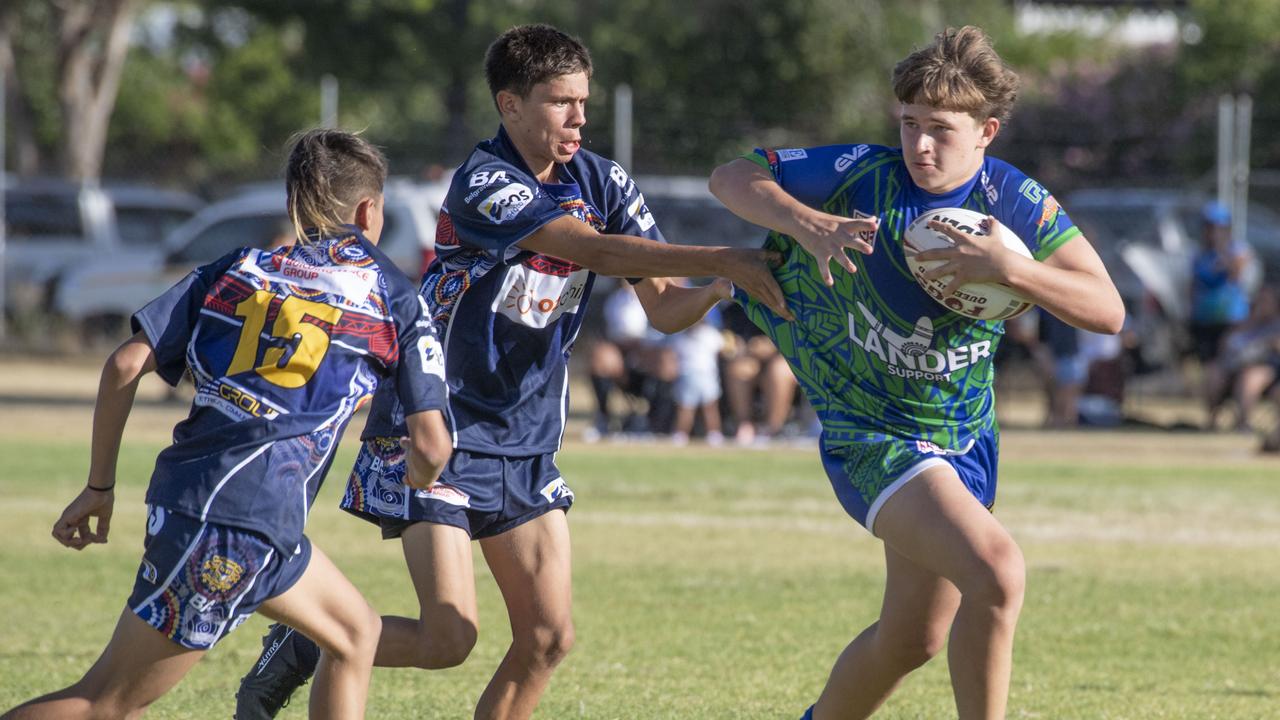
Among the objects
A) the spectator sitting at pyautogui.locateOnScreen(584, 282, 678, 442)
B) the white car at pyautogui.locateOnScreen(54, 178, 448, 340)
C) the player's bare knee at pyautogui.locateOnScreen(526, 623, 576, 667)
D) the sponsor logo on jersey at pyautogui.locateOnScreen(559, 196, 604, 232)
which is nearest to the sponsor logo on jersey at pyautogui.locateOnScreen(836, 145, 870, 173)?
the sponsor logo on jersey at pyautogui.locateOnScreen(559, 196, 604, 232)

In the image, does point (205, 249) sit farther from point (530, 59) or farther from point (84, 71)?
point (530, 59)

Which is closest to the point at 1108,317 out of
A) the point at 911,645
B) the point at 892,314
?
the point at 892,314

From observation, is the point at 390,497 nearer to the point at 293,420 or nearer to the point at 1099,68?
the point at 293,420

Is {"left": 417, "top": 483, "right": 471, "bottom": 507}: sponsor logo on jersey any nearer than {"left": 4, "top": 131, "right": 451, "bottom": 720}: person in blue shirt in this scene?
No

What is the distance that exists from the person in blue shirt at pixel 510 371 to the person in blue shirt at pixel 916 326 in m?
0.21

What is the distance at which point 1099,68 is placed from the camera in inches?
1211

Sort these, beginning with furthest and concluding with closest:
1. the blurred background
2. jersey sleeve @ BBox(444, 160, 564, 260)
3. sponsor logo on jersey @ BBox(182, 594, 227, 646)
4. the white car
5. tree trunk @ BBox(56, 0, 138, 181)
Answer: tree trunk @ BBox(56, 0, 138, 181) → the white car → the blurred background → jersey sleeve @ BBox(444, 160, 564, 260) → sponsor logo on jersey @ BBox(182, 594, 227, 646)

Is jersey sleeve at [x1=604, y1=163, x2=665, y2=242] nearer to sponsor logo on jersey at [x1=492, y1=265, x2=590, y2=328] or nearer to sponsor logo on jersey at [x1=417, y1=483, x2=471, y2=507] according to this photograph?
sponsor logo on jersey at [x1=492, y1=265, x2=590, y2=328]

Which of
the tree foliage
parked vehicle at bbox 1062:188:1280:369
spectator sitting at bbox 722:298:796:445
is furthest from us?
the tree foliage

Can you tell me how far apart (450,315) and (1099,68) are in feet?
91.2

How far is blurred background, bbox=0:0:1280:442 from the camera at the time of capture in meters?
15.7

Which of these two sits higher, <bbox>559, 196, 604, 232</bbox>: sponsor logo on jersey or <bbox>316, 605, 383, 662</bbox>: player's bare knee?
<bbox>559, 196, 604, 232</bbox>: sponsor logo on jersey

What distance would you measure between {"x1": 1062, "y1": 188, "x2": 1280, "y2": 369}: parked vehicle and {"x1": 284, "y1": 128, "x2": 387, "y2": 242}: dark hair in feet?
42.8

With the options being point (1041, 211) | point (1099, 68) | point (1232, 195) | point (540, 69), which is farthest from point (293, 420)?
point (1099, 68)
